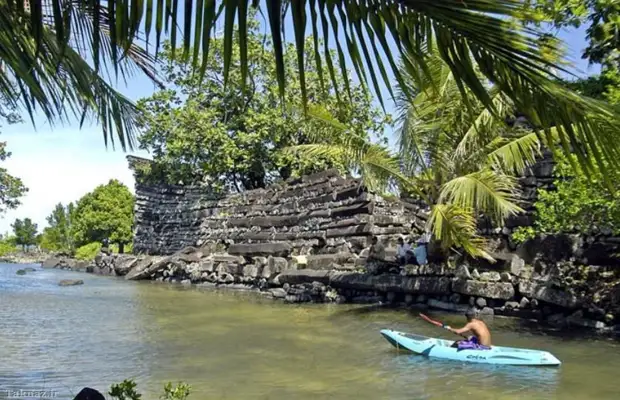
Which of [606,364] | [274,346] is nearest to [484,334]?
[606,364]

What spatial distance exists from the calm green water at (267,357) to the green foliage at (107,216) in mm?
36364

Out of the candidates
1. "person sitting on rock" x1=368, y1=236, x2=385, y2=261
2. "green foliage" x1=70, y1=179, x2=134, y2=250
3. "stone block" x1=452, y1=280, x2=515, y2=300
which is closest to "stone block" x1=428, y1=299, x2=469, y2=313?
"stone block" x1=452, y1=280, x2=515, y2=300

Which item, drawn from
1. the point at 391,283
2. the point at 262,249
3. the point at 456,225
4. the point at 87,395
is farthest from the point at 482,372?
the point at 262,249

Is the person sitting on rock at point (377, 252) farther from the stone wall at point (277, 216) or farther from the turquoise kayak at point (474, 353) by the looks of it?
the turquoise kayak at point (474, 353)

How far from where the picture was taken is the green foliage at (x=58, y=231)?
2921 inches

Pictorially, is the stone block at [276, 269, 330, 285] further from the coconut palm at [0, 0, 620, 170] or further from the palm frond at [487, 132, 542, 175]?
the coconut palm at [0, 0, 620, 170]

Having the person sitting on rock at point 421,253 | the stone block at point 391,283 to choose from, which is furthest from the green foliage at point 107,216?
the person sitting on rock at point 421,253

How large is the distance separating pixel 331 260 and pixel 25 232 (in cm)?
7761

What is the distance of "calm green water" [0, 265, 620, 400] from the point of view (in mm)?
7914

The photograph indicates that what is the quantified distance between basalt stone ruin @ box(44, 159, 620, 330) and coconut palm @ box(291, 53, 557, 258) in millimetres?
1090

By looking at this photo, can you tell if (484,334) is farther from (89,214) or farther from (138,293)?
(89,214)

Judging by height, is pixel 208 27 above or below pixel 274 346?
above

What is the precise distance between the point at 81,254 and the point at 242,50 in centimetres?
5151

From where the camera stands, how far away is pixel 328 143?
49.2ft
